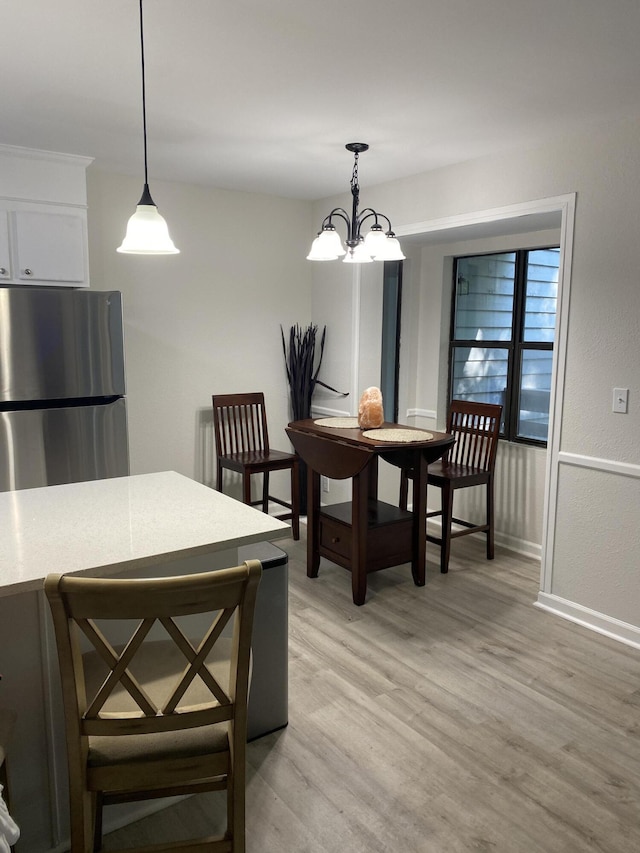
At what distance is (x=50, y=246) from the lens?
11.0 feet

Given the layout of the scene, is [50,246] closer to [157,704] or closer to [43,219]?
[43,219]

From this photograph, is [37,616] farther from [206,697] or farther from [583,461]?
[583,461]

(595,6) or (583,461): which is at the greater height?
(595,6)

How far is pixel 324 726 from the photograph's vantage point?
7.52 ft

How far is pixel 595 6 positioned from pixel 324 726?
94.3 inches

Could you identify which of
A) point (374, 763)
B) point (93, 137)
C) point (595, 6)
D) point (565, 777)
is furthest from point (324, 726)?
point (93, 137)

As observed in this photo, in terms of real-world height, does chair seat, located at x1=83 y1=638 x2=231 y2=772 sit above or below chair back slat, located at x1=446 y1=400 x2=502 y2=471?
below

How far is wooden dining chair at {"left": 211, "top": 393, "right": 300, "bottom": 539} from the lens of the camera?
13.3 feet

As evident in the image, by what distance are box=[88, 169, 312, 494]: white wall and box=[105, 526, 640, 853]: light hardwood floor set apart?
150cm

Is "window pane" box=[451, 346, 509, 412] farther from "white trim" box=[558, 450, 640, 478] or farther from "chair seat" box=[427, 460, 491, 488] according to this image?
"white trim" box=[558, 450, 640, 478]

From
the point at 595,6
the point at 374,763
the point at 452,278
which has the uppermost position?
the point at 595,6

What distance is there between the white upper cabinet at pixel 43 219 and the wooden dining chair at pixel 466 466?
2293mm

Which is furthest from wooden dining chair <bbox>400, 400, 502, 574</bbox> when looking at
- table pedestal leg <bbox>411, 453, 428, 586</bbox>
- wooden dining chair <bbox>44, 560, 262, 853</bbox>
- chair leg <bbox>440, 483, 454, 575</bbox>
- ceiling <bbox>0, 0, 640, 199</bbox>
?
wooden dining chair <bbox>44, 560, 262, 853</bbox>

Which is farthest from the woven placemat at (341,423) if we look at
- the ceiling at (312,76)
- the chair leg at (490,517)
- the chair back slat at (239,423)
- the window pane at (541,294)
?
the ceiling at (312,76)
